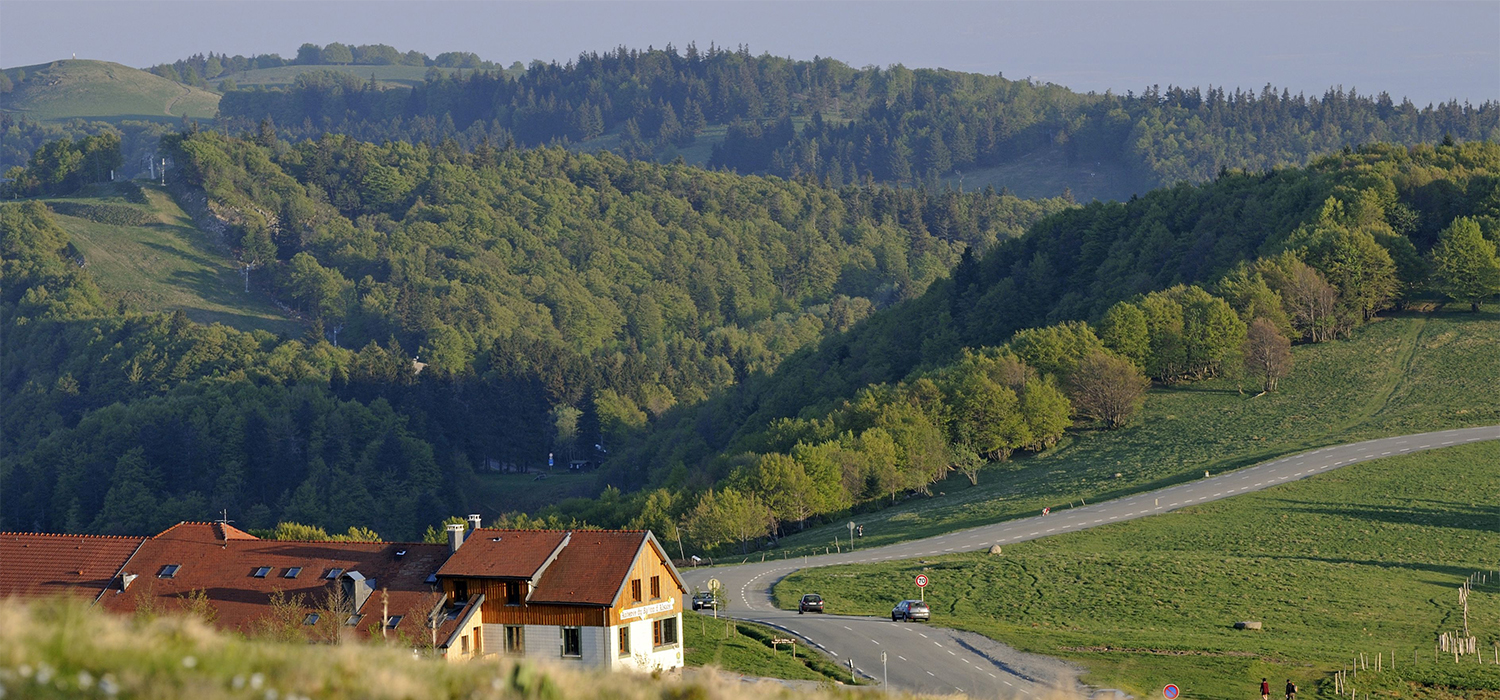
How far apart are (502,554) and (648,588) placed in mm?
4901

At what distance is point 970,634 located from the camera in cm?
5569

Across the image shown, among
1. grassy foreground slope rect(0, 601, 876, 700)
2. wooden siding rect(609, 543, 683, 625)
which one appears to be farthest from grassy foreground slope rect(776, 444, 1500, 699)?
grassy foreground slope rect(0, 601, 876, 700)

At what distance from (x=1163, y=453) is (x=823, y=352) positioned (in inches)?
3589

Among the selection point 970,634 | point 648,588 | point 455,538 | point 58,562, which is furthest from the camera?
point 970,634

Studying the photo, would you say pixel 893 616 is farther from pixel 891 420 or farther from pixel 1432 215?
pixel 1432 215

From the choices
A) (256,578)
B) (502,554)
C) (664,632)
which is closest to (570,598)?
(502,554)

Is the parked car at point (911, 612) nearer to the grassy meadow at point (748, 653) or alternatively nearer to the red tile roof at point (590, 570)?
the grassy meadow at point (748, 653)

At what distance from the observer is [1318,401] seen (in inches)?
4732

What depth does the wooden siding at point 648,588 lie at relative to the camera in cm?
4869

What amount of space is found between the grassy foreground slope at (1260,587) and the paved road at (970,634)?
5.44ft

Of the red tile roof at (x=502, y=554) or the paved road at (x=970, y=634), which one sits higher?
the red tile roof at (x=502, y=554)

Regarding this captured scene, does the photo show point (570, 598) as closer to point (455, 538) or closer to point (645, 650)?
point (645, 650)

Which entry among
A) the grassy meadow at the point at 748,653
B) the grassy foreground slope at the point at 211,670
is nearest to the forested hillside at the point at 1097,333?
the grassy meadow at the point at 748,653

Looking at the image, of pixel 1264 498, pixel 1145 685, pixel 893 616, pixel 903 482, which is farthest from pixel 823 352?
pixel 1145 685
